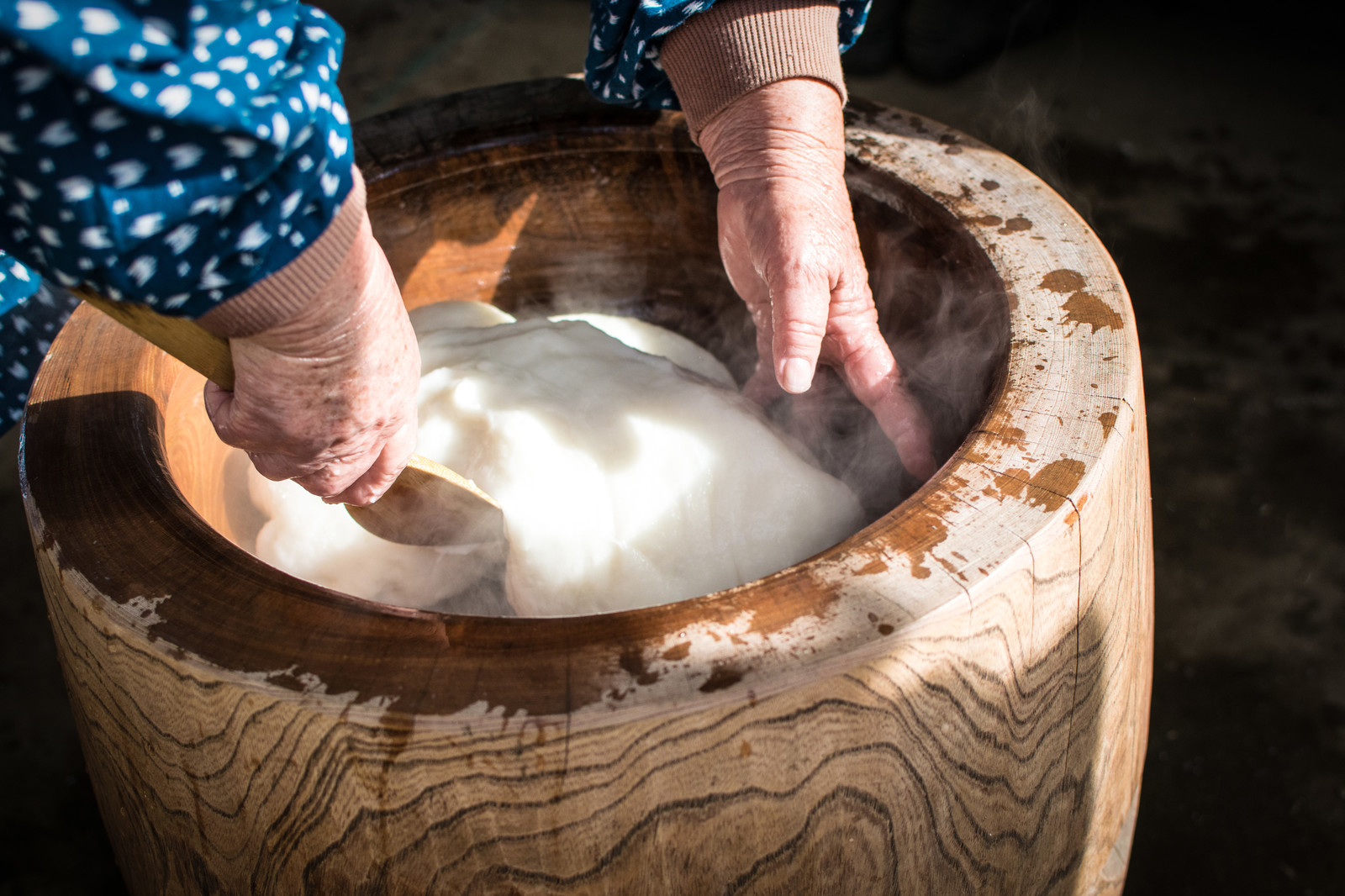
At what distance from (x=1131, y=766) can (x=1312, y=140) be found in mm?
3417

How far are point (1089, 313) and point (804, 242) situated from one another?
1.17 feet

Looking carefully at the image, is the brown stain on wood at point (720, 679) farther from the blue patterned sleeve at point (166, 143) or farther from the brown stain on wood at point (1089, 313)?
the brown stain on wood at point (1089, 313)

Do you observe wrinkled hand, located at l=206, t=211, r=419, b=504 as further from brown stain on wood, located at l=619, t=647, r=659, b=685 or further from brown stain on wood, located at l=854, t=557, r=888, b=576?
brown stain on wood, located at l=854, t=557, r=888, b=576

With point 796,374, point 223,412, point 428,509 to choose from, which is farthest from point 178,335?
point 796,374

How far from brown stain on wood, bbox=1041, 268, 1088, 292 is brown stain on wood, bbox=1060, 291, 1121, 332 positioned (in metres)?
0.01

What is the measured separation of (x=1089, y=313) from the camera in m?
1.11

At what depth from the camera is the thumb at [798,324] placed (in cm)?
115

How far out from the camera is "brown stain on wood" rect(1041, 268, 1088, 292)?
1.15m

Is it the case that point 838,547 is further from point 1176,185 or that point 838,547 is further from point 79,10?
point 1176,185

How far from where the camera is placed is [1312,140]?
11.7ft

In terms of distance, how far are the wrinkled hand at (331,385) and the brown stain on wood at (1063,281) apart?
76cm

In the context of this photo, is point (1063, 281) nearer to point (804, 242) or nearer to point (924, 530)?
point (804, 242)

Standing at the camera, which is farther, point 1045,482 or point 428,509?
point 428,509

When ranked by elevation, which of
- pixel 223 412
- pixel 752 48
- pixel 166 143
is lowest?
pixel 223 412
